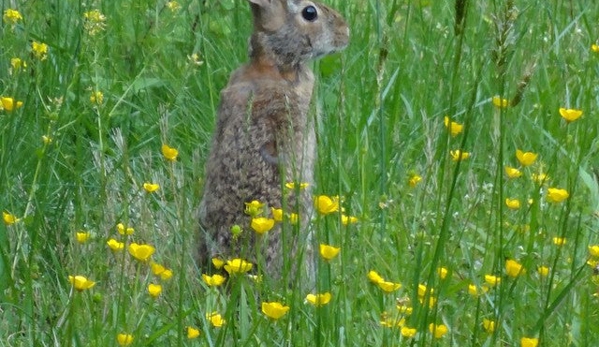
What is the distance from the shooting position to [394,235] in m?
4.79

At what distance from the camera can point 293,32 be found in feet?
18.6

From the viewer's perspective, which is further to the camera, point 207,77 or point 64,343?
point 207,77

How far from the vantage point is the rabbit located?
4680 mm

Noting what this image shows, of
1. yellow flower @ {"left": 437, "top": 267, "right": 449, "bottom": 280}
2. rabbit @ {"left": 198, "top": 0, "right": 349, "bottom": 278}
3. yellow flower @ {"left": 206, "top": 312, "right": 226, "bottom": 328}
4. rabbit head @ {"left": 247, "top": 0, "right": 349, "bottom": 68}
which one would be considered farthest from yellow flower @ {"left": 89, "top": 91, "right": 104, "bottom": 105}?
yellow flower @ {"left": 437, "top": 267, "right": 449, "bottom": 280}

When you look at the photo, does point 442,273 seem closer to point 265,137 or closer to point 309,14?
point 265,137

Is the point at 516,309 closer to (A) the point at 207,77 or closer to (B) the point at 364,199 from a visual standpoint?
(B) the point at 364,199

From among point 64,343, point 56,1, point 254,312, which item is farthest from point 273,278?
point 56,1

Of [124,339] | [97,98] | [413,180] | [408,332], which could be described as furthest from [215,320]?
[97,98]

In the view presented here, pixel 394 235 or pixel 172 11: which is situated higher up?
pixel 172 11

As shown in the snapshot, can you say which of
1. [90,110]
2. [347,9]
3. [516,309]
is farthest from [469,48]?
[516,309]

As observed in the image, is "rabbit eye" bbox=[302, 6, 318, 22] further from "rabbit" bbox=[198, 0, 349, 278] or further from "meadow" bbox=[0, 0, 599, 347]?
"meadow" bbox=[0, 0, 599, 347]

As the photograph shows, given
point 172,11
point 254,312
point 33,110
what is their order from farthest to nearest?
point 172,11
point 33,110
point 254,312

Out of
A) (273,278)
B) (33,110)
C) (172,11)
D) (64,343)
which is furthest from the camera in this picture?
(172,11)

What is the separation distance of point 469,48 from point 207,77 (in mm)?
1218
